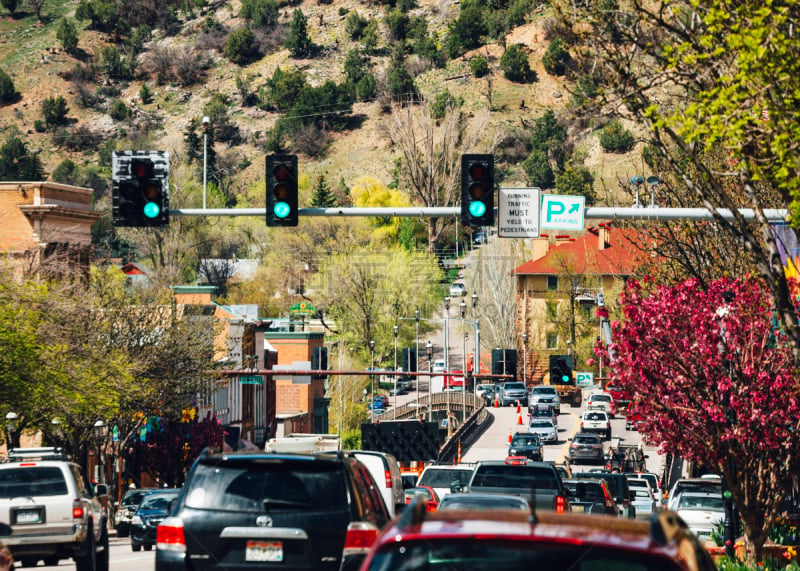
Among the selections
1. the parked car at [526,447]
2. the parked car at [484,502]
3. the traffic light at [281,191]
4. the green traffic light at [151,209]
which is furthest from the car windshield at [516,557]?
the parked car at [526,447]

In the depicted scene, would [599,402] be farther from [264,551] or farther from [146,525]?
[264,551]

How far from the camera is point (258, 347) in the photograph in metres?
80.0

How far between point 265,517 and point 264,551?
0.97 ft

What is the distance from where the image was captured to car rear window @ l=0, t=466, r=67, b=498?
61.5ft

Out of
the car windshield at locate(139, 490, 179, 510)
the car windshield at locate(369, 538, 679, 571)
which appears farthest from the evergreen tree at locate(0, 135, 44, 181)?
the car windshield at locate(369, 538, 679, 571)

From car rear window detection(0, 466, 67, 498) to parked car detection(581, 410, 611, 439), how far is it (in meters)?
57.8

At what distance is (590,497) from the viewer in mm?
30141

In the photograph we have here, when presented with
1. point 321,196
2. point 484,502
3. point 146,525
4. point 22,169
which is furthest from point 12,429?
point 321,196

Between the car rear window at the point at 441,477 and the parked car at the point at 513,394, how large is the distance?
200ft

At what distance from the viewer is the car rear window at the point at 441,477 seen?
3103 cm

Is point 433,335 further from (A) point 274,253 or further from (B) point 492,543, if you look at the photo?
(B) point 492,543

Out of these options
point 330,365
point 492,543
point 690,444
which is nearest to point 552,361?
point 690,444

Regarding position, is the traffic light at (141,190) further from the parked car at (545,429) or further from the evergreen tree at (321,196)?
the evergreen tree at (321,196)

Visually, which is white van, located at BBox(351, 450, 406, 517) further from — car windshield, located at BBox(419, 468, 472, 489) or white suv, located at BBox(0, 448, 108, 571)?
car windshield, located at BBox(419, 468, 472, 489)
